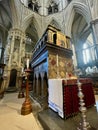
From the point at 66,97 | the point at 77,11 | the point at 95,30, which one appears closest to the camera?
the point at 66,97

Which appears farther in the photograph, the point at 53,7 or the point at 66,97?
the point at 53,7

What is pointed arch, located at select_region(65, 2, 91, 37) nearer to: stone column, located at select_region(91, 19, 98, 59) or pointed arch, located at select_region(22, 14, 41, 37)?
stone column, located at select_region(91, 19, 98, 59)

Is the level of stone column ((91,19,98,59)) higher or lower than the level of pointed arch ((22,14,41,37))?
lower

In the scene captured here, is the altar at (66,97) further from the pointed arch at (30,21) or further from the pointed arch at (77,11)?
the pointed arch at (30,21)

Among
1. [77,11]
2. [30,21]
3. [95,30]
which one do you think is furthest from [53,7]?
[95,30]

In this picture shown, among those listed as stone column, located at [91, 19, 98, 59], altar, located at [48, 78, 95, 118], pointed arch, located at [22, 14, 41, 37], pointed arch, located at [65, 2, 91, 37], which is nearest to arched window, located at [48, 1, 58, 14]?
pointed arch, located at [22, 14, 41, 37]

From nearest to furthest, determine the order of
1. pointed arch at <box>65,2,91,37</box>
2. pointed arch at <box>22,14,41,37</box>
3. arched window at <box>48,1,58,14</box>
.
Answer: pointed arch at <box>65,2,91,37</box> < pointed arch at <box>22,14,41,37</box> < arched window at <box>48,1,58,14</box>

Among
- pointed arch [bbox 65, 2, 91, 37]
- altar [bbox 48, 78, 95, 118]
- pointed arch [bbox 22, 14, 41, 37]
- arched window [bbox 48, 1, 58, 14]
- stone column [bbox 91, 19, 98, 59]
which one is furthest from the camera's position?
arched window [bbox 48, 1, 58, 14]

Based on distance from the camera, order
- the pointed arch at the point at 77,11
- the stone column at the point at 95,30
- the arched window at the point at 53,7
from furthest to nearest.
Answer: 1. the arched window at the point at 53,7
2. the pointed arch at the point at 77,11
3. the stone column at the point at 95,30

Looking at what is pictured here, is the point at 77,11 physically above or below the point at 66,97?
above

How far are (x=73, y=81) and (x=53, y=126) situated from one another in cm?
94

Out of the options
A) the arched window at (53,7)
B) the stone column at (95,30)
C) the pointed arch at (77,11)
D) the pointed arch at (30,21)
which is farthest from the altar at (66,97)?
the arched window at (53,7)

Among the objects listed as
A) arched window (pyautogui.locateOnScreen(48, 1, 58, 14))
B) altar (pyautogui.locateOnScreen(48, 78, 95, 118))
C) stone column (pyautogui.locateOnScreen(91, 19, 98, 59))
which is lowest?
altar (pyautogui.locateOnScreen(48, 78, 95, 118))

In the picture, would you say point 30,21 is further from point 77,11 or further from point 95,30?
point 95,30
